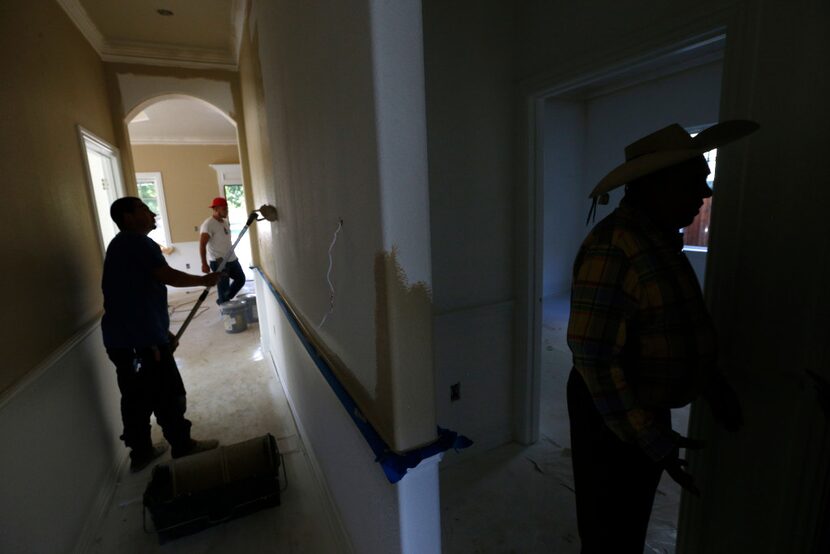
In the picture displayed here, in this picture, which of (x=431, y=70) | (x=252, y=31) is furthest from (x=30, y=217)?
(x=431, y=70)

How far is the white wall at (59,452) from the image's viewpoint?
131cm

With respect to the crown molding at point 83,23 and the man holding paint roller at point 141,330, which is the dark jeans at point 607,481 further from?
the crown molding at point 83,23

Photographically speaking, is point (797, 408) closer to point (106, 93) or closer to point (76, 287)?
point (76, 287)

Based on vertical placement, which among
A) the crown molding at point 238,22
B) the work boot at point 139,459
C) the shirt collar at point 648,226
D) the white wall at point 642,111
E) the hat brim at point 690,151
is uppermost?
the crown molding at point 238,22

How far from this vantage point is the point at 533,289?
2121 millimetres

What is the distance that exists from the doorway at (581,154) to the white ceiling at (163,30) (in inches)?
93.9

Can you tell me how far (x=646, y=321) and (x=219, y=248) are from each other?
16.7 feet

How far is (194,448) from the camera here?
2.35m

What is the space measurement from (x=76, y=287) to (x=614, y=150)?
5.63 meters

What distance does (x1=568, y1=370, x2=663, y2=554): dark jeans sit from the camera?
1.12 m

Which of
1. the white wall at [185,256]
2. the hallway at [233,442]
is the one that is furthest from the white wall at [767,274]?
the white wall at [185,256]

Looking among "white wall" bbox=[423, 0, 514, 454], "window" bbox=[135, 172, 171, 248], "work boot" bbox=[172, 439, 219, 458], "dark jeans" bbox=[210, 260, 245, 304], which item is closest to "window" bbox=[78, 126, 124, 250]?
"dark jeans" bbox=[210, 260, 245, 304]

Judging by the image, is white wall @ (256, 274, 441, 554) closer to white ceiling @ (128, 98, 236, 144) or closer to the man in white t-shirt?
the man in white t-shirt

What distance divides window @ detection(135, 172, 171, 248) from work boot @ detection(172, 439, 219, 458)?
19.0 feet
